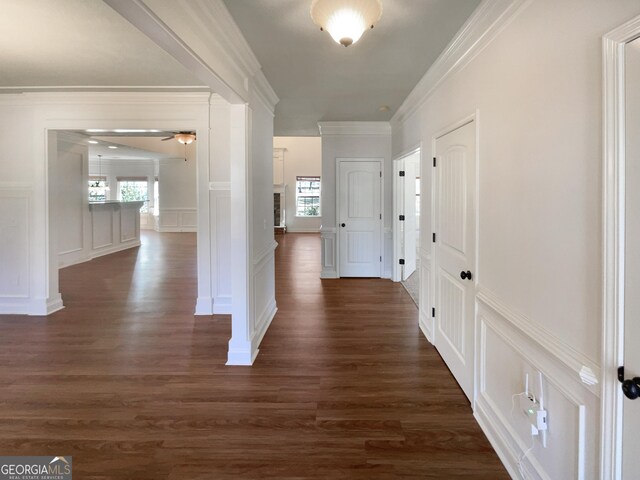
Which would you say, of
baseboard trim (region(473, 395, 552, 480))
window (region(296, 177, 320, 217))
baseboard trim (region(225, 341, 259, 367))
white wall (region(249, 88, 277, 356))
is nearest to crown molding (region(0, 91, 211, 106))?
white wall (region(249, 88, 277, 356))

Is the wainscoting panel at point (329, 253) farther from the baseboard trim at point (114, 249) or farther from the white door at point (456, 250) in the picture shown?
the baseboard trim at point (114, 249)

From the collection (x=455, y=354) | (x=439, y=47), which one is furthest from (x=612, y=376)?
(x=439, y=47)

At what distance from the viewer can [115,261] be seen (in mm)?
7543

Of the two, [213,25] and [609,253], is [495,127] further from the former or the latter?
[213,25]

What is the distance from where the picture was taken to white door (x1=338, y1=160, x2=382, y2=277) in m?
6.00

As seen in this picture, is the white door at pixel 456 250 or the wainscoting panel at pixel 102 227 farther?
the wainscoting panel at pixel 102 227

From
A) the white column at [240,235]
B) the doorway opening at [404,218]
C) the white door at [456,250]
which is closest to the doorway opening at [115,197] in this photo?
the white column at [240,235]

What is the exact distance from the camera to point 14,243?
424 cm

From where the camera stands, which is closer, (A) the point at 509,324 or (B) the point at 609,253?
(B) the point at 609,253

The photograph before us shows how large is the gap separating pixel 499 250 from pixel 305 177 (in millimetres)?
12206

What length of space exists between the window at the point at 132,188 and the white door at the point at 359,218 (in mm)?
10353

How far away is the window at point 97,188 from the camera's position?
12531mm

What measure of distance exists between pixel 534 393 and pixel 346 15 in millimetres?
1999

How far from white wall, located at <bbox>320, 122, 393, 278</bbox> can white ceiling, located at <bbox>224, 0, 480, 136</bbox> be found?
1.34 meters
